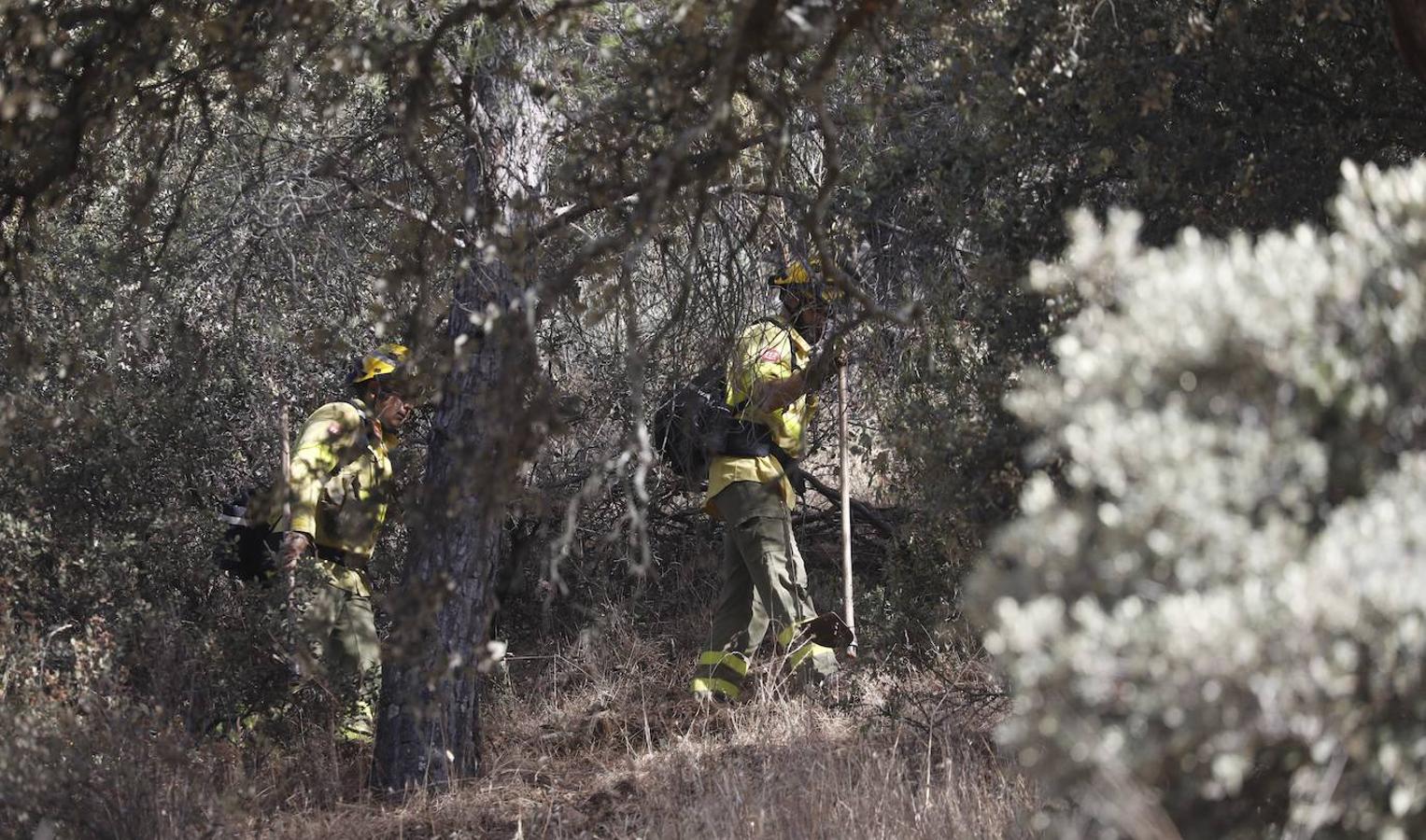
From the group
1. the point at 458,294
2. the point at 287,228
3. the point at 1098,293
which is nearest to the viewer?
the point at 1098,293

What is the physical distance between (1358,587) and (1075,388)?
489 millimetres

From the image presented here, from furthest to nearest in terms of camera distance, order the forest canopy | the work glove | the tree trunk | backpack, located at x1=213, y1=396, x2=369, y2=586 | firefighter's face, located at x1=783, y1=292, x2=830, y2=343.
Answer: backpack, located at x1=213, y1=396, x2=369, y2=586 → the work glove → firefighter's face, located at x1=783, y1=292, x2=830, y2=343 → the tree trunk → the forest canopy

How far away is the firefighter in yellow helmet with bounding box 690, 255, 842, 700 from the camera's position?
6.86m

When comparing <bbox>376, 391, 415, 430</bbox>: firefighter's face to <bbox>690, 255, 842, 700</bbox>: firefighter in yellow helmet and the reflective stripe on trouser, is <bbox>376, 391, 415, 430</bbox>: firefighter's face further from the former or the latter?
the reflective stripe on trouser

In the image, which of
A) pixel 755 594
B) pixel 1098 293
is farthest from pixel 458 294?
pixel 1098 293

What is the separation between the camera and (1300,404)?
6.96 feet

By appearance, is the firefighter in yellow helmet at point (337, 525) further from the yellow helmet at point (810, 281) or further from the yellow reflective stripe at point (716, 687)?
the yellow helmet at point (810, 281)

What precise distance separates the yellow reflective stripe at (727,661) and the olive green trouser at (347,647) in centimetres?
151

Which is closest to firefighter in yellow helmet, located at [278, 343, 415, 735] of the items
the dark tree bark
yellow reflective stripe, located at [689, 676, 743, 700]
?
yellow reflective stripe, located at [689, 676, 743, 700]

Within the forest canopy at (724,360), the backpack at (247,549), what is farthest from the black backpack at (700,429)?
the backpack at (247,549)

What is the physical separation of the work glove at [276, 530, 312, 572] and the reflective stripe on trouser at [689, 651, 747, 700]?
6.20 ft

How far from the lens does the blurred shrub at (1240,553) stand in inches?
75.7

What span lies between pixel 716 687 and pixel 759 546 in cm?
71

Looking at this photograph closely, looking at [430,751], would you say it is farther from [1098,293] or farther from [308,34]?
[1098,293]
